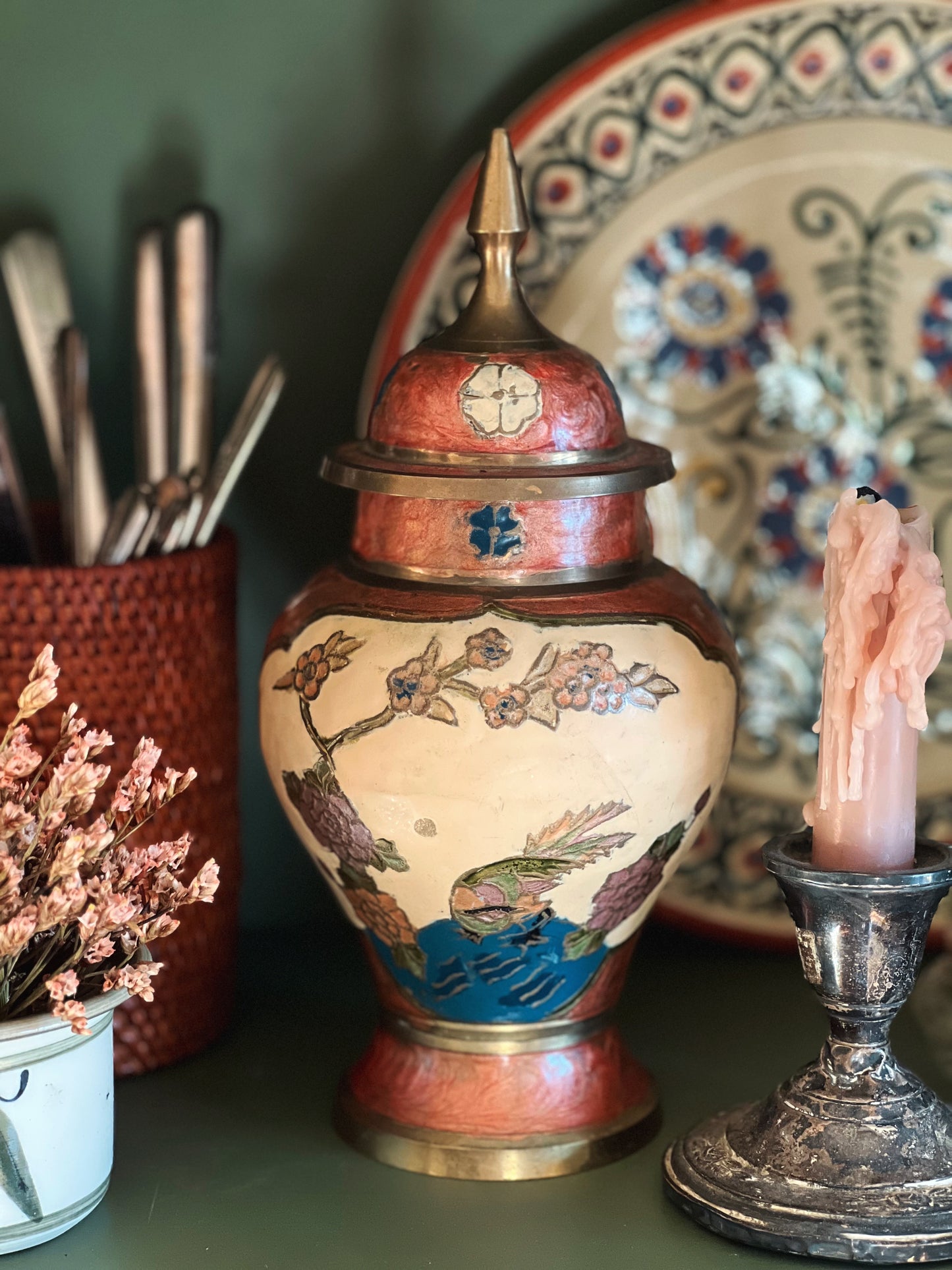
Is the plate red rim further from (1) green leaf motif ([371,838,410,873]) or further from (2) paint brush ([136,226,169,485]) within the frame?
(1) green leaf motif ([371,838,410,873])

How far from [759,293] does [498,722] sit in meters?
0.36

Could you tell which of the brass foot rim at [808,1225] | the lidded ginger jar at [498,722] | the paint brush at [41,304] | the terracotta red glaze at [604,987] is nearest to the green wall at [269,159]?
the paint brush at [41,304]

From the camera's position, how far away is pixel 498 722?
2.24 ft

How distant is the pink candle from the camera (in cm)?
65

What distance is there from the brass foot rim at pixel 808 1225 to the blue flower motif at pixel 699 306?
441mm

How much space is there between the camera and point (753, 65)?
35.6 inches

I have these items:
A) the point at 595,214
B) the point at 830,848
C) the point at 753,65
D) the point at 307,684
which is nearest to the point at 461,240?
the point at 595,214

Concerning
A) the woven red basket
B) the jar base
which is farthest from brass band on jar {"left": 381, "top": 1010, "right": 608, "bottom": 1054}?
the woven red basket

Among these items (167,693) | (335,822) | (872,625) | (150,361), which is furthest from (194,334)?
(872,625)

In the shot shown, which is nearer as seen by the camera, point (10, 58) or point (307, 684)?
point (307, 684)

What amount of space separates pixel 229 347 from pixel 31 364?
0.38 feet

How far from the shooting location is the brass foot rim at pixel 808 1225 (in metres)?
0.66

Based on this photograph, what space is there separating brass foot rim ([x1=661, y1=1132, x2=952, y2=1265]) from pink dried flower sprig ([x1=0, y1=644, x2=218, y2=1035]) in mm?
246

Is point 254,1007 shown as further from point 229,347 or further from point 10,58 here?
point 10,58
